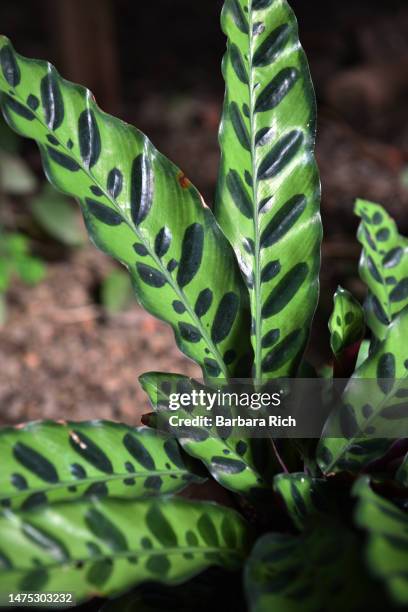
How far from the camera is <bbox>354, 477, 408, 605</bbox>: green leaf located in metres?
0.44

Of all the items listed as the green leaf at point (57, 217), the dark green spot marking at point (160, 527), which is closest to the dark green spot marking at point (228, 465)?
the dark green spot marking at point (160, 527)

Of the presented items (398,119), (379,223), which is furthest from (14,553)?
(398,119)

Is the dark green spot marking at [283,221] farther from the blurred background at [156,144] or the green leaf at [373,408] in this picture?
the blurred background at [156,144]

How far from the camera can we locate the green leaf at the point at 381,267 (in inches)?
33.0

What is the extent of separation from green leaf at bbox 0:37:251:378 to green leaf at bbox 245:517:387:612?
0.22 metres

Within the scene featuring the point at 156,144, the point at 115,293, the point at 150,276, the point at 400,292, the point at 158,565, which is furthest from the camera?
the point at 156,144

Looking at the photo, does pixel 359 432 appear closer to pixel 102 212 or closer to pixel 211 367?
pixel 211 367

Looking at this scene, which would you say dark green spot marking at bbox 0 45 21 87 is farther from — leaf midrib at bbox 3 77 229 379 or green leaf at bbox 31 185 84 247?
green leaf at bbox 31 185 84 247

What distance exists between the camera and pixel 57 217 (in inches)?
74.2

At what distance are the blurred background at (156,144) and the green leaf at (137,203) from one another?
912mm

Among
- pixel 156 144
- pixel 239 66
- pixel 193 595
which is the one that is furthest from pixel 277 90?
pixel 156 144

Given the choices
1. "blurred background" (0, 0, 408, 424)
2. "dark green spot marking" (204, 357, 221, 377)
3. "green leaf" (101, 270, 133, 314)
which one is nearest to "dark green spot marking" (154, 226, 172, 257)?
"dark green spot marking" (204, 357, 221, 377)

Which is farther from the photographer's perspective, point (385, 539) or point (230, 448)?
point (230, 448)

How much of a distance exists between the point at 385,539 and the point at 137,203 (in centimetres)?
35
